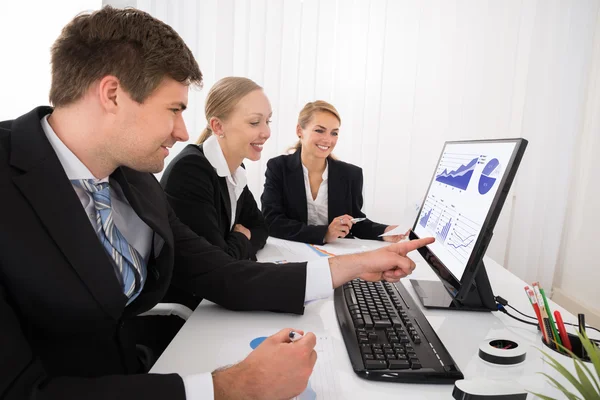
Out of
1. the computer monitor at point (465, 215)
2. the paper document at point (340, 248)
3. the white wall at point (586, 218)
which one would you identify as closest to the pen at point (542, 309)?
the computer monitor at point (465, 215)

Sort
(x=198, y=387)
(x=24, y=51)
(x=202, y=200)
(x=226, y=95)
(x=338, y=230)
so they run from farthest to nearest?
(x=24, y=51) → (x=338, y=230) → (x=226, y=95) → (x=202, y=200) → (x=198, y=387)

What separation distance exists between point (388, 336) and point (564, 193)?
306 centimetres

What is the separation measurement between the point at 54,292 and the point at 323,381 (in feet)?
1.62

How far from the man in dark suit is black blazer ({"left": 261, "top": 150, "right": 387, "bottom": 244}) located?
108 centimetres

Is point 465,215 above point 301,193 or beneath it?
above

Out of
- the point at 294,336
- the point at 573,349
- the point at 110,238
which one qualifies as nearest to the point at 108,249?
the point at 110,238

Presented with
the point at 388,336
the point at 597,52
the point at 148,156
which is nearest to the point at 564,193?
the point at 597,52

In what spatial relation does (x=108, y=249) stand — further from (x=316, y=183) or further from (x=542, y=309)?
(x=316, y=183)

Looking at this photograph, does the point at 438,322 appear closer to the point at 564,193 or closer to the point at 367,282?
the point at 367,282

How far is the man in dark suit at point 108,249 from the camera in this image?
0.73 m

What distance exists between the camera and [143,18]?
98 centimetres

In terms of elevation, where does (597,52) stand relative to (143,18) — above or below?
above

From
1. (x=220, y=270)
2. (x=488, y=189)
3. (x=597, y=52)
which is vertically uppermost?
(x=597, y=52)

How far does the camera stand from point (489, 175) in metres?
1.02
